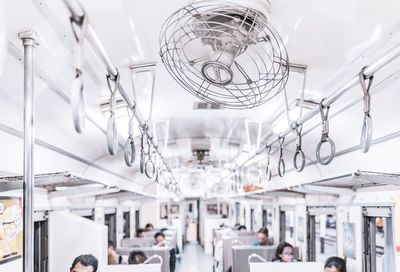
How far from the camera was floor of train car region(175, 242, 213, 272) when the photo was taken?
13.8m

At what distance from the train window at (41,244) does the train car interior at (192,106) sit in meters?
0.02

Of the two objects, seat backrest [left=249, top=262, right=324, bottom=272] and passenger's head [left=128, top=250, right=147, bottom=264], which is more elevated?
seat backrest [left=249, top=262, right=324, bottom=272]

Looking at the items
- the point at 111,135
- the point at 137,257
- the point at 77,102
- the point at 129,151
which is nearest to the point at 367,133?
the point at 111,135

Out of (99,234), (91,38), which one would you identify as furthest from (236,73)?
(99,234)

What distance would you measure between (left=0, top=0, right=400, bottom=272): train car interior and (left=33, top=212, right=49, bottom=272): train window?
0.6 inches

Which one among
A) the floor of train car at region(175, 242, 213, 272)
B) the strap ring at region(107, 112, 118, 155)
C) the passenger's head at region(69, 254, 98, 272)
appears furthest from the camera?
the floor of train car at region(175, 242, 213, 272)

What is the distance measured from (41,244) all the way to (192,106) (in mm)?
2338

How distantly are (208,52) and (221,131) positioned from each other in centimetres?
494

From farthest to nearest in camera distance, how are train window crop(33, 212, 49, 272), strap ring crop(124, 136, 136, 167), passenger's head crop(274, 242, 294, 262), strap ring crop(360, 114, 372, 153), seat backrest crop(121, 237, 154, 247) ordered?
seat backrest crop(121, 237, 154, 247) < passenger's head crop(274, 242, 294, 262) < train window crop(33, 212, 49, 272) < strap ring crop(124, 136, 136, 167) < strap ring crop(360, 114, 372, 153)

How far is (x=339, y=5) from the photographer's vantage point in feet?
8.11

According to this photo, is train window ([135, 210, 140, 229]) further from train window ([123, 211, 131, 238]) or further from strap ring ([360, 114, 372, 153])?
strap ring ([360, 114, 372, 153])

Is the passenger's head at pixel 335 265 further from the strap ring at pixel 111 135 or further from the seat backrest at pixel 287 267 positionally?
the strap ring at pixel 111 135

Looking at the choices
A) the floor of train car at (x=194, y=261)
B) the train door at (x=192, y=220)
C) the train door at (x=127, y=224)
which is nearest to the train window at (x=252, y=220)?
the floor of train car at (x=194, y=261)

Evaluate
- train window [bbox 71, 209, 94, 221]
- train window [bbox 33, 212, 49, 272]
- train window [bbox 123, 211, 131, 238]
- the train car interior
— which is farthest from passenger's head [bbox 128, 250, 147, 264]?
train window [bbox 123, 211, 131, 238]
